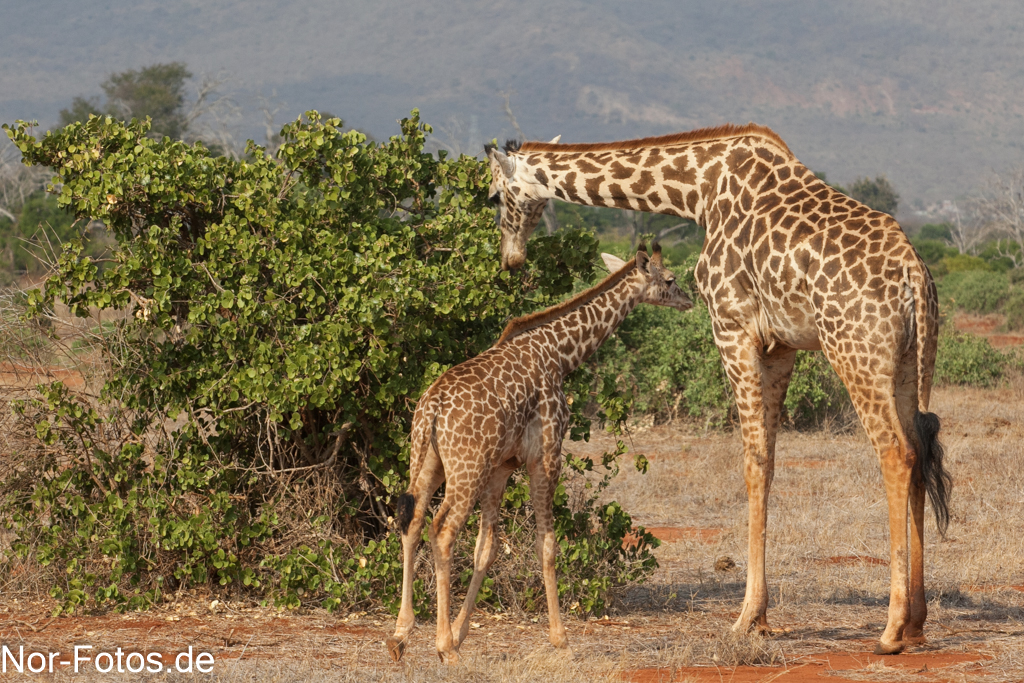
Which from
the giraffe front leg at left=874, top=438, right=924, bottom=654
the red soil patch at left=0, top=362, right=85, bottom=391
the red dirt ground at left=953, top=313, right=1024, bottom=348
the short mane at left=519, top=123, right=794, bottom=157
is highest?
the short mane at left=519, top=123, right=794, bottom=157

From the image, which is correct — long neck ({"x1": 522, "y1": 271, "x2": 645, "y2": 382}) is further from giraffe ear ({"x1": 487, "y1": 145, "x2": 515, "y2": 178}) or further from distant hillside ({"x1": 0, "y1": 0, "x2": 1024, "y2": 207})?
distant hillside ({"x1": 0, "y1": 0, "x2": 1024, "y2": 207})

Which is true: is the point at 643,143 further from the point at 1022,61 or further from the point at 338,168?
the point at 1022,61

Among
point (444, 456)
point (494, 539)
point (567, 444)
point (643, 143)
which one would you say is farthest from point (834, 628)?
point (567, 444)

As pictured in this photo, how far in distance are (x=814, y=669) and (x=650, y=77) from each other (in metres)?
175

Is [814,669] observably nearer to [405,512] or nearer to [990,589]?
[405,512]

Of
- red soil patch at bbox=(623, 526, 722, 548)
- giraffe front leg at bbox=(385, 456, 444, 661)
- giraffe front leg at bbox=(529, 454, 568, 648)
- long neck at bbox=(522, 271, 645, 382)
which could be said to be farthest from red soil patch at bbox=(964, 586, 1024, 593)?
giraffe front leg at bbox=(385, 456, 444, 661)

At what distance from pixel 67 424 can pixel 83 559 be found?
3.18 ft

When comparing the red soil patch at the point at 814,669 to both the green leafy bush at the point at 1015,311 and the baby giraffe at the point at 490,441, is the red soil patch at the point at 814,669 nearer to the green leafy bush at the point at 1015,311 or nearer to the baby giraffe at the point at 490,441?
the baby giraffe at the point at 490,441

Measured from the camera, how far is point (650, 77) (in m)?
176

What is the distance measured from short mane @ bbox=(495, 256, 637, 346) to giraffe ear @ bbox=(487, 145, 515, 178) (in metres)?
1.13

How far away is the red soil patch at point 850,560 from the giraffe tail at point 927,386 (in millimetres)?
2600

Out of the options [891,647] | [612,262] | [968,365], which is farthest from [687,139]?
[968,365]

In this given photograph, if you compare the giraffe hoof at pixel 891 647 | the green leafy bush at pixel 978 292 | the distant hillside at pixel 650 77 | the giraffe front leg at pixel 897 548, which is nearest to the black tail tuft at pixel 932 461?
the giraffe front leg at pixel 897 548

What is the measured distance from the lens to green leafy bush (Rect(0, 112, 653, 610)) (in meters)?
7.93
